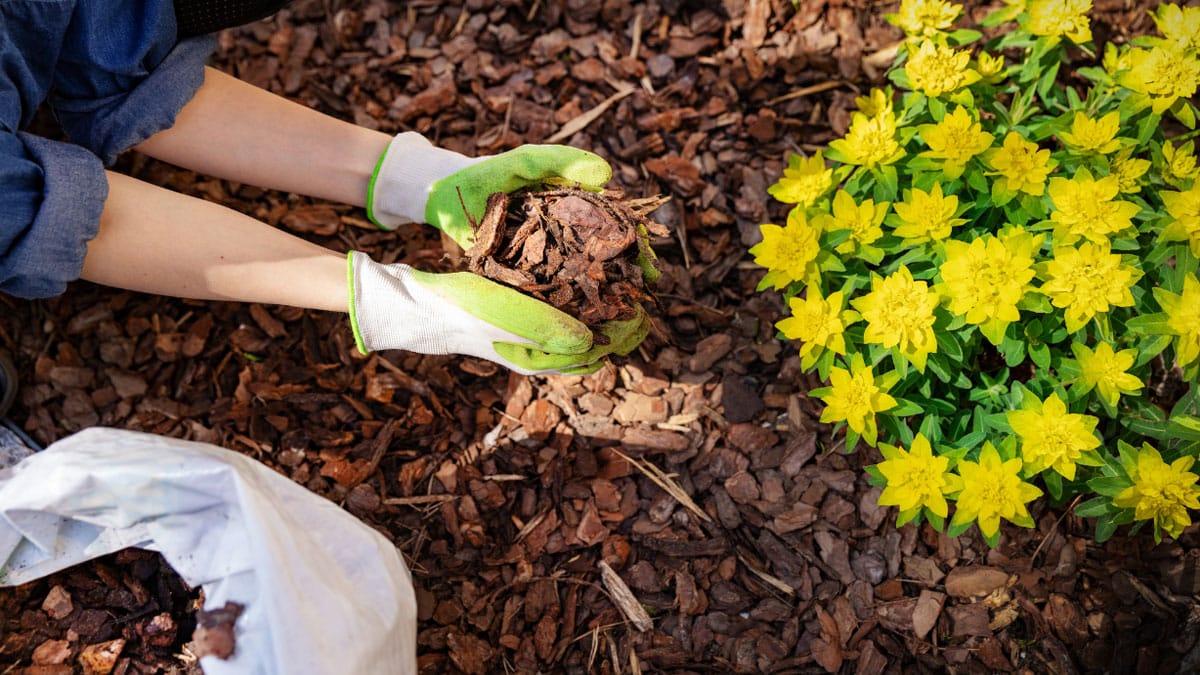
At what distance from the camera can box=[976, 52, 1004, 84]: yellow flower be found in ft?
5.69

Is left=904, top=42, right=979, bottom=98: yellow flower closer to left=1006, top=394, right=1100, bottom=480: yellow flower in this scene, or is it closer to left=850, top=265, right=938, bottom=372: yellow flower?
left=850, top=265, right=938, bottom=372: yellow flower

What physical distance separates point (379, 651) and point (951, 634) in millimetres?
1259

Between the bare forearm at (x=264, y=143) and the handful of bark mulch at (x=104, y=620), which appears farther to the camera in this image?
the bare forearm at (x=264, y=143)

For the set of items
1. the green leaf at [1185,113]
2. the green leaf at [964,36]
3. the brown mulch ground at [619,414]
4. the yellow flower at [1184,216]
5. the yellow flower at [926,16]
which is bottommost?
the brown mulch ground at [619,414]

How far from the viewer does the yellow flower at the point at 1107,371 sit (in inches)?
59.2

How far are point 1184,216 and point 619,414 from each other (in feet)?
4.09

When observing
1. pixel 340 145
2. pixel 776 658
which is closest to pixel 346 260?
pixel 340 145

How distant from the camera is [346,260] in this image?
1.80 metres

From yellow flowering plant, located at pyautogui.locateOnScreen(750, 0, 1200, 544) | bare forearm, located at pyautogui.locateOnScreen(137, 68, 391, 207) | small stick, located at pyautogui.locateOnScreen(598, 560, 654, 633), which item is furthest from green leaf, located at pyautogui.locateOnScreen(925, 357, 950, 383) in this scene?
bare forearm, located at pyautogui.locateOnScreen(137, 68, 391, 207)

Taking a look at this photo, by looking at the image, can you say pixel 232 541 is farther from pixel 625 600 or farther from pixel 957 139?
pixel 957 139

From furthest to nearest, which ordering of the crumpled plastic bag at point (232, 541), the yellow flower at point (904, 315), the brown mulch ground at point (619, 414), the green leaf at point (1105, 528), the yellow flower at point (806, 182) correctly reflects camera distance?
the brown mulch ground at point (619, 414)
the yellow flower at point (806, 182)
the green leaf at point (1105, 528)
the yellow flower at point (904, 315)
the crumpled plastic bag at point (232, 541)

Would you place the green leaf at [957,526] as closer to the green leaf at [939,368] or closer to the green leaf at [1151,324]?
the green leaf at [939,368]

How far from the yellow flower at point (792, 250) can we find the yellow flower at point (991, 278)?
26cm

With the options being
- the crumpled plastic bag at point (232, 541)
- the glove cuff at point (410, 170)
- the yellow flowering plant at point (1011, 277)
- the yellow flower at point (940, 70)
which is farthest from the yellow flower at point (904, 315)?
the crumpled plastic bag at point (232, 541)
